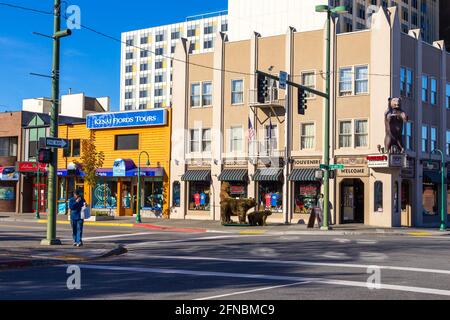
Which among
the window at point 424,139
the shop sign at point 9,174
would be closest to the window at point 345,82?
the window at point 424,139

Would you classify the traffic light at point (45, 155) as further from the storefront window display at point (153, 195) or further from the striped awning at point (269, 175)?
the storefront window display at point (153, 195)

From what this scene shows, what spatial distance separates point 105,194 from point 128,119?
18.4 ft

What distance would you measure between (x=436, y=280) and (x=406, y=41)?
82.2 feet

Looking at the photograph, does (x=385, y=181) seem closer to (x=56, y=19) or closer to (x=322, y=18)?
(x=56, y=19)

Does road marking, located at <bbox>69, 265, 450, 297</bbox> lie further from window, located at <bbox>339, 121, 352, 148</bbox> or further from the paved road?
window, located at <bbox>339, 121, 352, 148</bbox>

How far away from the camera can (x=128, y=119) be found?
41.8 metres

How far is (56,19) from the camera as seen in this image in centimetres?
1928

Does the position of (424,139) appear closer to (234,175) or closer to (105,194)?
(234,175)

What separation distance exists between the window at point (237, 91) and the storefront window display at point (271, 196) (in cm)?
536

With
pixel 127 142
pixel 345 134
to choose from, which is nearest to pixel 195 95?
pixel 127 142

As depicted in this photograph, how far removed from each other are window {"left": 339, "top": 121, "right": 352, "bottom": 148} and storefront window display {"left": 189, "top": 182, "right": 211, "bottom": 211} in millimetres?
8966

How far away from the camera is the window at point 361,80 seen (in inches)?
1342

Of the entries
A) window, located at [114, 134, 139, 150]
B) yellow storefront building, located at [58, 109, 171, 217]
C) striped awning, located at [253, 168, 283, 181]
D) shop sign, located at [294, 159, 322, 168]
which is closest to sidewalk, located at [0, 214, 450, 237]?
striped awning, located at [253, 168, 283, 181]

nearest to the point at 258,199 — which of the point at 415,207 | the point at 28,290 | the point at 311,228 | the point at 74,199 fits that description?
the point at 311,228
